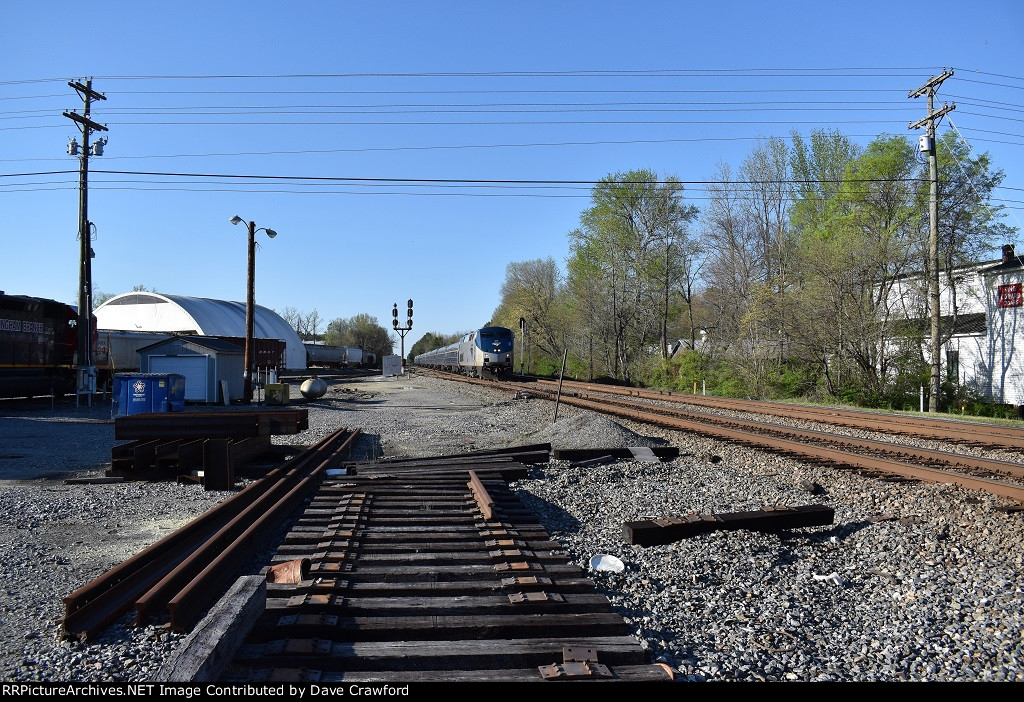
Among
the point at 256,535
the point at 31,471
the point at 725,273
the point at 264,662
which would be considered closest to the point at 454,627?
the point at 264,662

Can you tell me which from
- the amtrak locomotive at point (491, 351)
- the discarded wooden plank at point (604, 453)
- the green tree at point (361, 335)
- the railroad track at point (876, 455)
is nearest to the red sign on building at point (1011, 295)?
the railroad track at point (876, 455)

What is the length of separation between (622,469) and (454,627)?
5.72 meters

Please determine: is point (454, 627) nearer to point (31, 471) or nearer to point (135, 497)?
point (135, 497)

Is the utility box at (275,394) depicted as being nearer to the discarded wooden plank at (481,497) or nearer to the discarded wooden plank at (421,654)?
the discarded wooden plank at (481,497)

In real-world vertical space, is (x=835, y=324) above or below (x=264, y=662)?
above

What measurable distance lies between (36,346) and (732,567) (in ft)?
87.1

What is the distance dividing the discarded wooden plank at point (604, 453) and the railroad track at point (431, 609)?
11.7ft

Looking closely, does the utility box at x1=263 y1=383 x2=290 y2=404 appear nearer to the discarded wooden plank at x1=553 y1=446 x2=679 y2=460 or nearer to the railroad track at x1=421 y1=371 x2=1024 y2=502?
the railroad track at x1=421 y1=371 x2=1024 y2=502

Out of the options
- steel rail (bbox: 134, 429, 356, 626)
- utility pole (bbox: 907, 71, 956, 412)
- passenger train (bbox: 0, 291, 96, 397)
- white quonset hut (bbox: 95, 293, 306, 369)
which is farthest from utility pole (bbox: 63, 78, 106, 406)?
white quonset hut (bbox: 95, 293, 306, 369)

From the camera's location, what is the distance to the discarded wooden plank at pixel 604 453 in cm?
994

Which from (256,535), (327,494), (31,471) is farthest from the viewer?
(31,471)

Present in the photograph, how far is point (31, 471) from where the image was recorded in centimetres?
1024

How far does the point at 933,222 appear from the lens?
20.7m

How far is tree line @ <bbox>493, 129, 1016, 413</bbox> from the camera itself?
24109mm
